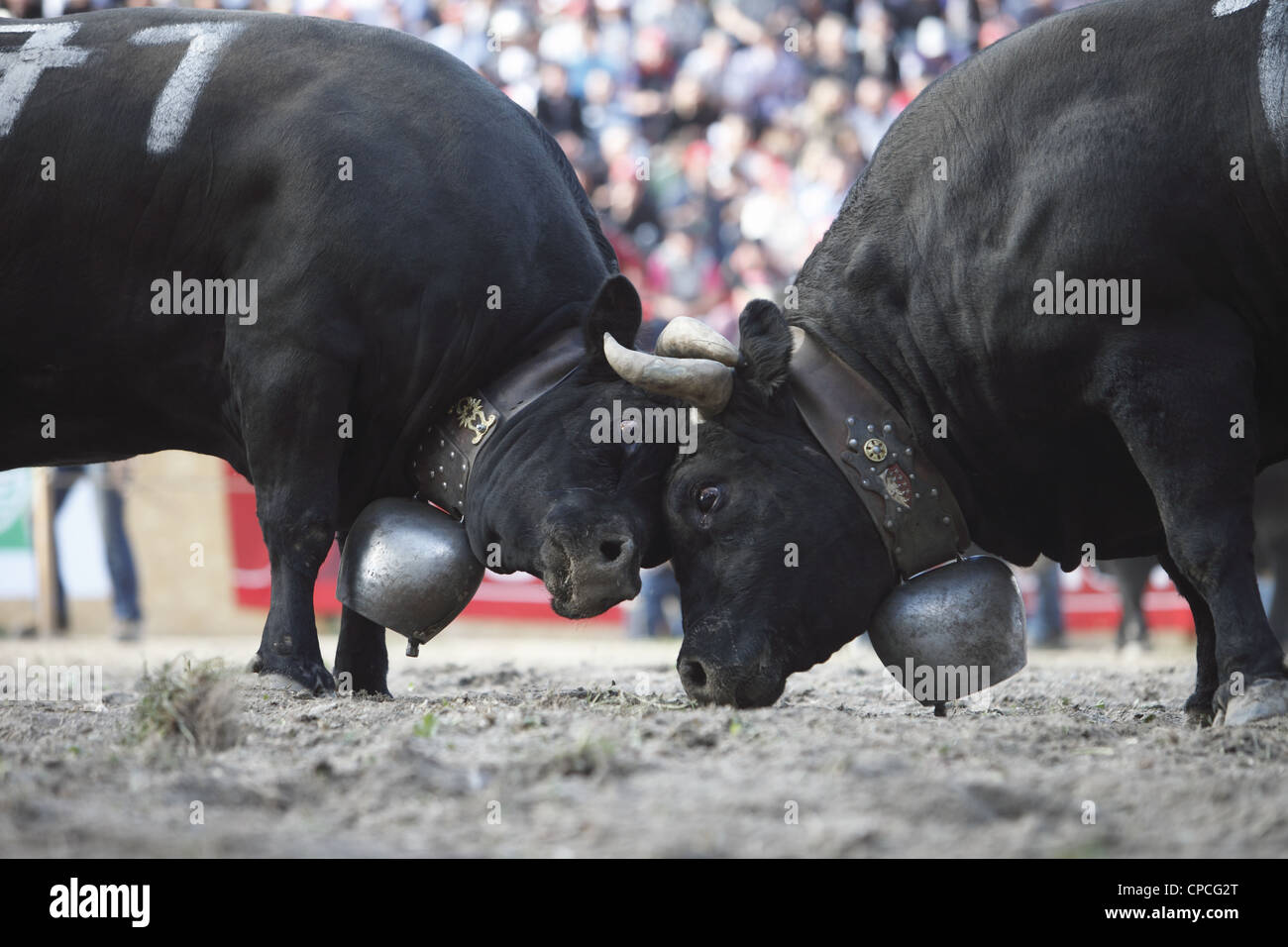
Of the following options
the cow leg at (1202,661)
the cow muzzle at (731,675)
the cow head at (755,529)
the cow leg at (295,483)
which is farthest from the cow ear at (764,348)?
the cow leg at (1202,661)

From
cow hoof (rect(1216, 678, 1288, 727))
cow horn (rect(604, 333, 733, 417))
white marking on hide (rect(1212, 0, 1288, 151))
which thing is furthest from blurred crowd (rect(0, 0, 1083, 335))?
cow hoof (rect(1216, 678, 1288, 727))

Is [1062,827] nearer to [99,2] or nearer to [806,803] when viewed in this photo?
[806,803]

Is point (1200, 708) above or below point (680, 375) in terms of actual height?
below

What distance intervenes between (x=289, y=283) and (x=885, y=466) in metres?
1.81

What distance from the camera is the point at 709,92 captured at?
13.0 meters

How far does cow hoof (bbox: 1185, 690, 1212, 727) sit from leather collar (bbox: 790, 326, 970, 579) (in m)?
0.83

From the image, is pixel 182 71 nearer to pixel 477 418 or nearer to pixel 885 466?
pixel 477 418

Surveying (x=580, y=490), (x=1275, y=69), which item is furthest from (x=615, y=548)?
(x=1275, y=69)

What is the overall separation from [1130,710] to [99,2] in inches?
413

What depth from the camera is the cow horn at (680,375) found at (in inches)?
165

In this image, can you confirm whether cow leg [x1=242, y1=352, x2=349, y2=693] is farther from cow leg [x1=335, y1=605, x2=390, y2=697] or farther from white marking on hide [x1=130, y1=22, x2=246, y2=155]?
white marking on hide [x1=130, y1=22, x2=246, y2=155]

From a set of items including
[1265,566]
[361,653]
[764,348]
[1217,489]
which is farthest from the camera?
[1265,566]

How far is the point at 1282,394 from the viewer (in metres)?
4.01
